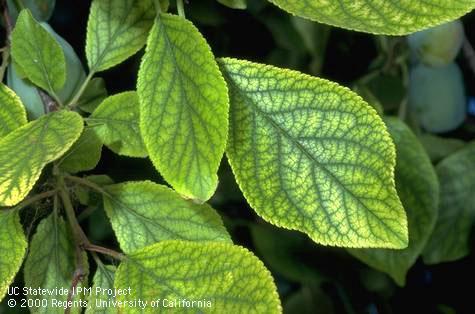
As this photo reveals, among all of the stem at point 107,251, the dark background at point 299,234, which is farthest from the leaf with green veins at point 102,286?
the dark background at point 299,234

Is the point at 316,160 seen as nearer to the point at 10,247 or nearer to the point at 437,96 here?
the point at 10,247

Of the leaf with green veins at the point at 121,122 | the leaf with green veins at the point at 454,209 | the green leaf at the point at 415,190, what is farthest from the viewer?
the leaf with green veins at the point at 454,209

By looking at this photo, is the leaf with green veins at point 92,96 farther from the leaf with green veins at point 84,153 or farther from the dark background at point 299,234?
the dark background at point 299,234

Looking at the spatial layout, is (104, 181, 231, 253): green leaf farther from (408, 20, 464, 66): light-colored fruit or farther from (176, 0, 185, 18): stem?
(408, 20, 464, 66): light-colored fruit

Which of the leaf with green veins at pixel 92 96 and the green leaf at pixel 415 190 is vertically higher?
the leaf with green veins at pixel 92 96

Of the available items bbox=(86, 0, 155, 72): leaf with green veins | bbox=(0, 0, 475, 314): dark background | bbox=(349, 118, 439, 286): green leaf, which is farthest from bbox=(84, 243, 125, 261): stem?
bbox=(0, 0, 475, 314): dark background

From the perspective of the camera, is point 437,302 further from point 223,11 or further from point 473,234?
point 223,11
